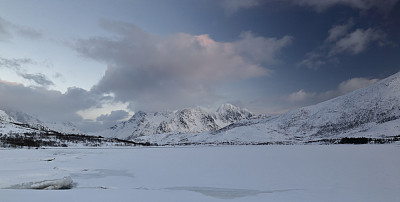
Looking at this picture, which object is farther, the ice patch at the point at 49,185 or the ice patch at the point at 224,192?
the ice patch at the point at 49,185

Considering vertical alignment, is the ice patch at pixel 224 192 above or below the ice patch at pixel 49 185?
below

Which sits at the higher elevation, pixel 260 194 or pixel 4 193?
pixel 4 193

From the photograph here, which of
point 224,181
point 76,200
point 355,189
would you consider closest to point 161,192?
point 76,200

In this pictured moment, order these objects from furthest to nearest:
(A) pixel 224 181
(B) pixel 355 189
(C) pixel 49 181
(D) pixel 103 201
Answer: (A) pixel 224 181, (C) pixel 49 181, (B) pixel 355 189, (D) pixel 103 201

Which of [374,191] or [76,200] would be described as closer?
[76,200]

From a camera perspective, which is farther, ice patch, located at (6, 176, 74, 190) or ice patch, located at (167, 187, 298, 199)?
ice patch, located at (6, 176, 74, 190)

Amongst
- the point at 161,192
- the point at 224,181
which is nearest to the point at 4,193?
the point at 161,192

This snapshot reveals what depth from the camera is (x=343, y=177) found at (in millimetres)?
23766

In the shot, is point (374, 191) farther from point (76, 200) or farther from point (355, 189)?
point (76, 200)

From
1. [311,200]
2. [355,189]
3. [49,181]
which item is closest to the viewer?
[311,200]

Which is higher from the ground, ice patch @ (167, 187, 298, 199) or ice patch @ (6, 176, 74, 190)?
ice patch @ (6, 176, 74, 190)

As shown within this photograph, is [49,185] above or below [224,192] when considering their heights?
above

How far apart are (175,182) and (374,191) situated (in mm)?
16521

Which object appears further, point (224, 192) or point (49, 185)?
point (49, 185)
